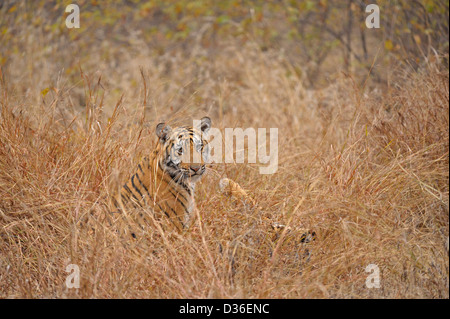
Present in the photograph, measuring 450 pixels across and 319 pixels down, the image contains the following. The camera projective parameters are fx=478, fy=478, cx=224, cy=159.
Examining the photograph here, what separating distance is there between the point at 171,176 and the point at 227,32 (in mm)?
6517

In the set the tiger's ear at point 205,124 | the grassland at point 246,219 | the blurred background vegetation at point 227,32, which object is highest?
the blurred background vegetation at point 227,32

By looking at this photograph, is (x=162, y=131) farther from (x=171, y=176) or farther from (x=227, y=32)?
(x=227, y=32)

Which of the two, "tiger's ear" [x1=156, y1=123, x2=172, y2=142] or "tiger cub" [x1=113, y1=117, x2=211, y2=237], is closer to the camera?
"tiger cub" [x1=113, y1=117, x2=211, y2=237]

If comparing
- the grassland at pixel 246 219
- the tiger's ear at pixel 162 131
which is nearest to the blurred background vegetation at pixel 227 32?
the grassland at pixel 246 219

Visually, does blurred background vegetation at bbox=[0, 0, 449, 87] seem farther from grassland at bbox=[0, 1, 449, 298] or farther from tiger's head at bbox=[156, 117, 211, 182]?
tiger's head at bbox=[156, 117, 211, 182]

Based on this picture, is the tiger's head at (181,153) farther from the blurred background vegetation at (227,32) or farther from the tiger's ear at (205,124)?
the blurred background vegetation at (227,32)

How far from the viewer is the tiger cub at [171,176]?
10.1 feet

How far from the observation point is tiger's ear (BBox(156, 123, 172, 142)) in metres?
3.19

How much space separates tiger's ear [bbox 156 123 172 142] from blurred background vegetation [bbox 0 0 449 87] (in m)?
2.27

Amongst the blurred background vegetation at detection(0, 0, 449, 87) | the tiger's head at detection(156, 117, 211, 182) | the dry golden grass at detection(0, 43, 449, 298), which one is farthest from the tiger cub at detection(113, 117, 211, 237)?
the blurred background vegetation at detection(0, 0, 449, 87)

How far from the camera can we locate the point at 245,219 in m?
2.98

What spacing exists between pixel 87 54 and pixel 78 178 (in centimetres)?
503

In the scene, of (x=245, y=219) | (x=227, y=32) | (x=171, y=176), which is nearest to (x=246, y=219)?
(x=245, y=219)

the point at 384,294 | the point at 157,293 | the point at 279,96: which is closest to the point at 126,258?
the point at 157,293
